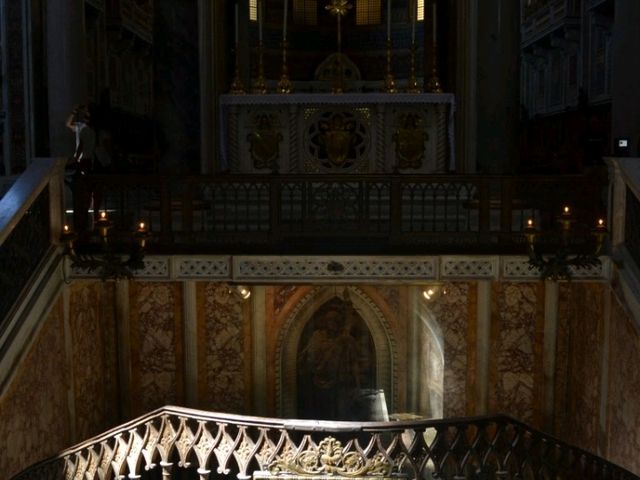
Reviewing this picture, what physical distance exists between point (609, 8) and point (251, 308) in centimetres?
1023

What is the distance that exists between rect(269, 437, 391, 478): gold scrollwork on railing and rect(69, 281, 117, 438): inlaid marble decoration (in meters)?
2.76

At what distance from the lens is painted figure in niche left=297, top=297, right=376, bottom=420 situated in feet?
29.6

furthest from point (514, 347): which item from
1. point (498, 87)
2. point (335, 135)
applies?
point (335, 135)

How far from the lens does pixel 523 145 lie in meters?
19.3

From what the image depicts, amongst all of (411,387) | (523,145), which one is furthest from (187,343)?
(523,145)

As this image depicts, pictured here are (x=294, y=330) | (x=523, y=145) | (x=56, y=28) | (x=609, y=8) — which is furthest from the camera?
(x=523, y=145)

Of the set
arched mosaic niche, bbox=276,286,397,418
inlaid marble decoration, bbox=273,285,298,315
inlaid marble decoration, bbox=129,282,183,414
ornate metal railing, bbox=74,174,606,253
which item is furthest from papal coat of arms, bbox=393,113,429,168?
inlaid marble decoration, bbox=129,282,183,414

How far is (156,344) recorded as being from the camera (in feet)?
27.0

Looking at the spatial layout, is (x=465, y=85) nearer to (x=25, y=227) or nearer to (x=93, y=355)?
(x=93, y=355)

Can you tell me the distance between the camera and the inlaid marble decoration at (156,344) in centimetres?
820

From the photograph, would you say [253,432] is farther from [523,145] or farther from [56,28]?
[523,145]

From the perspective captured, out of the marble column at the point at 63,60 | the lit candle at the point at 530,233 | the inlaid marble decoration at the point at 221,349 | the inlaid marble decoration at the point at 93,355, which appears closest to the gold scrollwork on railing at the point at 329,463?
the lit candle at the point at 530,233

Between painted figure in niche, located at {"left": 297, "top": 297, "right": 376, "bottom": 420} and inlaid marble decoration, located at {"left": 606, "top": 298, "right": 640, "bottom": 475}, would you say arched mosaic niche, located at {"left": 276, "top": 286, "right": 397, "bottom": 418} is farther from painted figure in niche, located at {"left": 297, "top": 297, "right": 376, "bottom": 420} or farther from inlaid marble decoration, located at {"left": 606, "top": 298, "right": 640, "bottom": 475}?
inlaid marble decoration, located at {"left": 606, "top": 298, "right": 640, "bottom": 475}

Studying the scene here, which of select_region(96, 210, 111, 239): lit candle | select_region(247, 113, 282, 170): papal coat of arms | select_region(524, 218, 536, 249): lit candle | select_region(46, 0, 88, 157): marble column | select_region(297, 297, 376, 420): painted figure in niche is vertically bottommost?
select_region(297, 297, 376, 420): painted figure in niche
